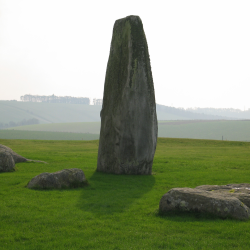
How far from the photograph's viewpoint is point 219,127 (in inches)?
4619

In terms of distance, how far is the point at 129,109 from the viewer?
1638 centimetres

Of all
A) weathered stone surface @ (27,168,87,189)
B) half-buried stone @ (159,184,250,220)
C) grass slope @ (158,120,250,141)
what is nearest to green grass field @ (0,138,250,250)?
half-buried stone @ (159,184,250,220)

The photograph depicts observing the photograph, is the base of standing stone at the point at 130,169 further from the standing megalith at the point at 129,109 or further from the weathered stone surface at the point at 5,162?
the weathered stone surface at the point at 5,162

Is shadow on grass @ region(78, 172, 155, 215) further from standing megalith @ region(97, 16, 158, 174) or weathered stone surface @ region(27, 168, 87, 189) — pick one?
standing megalith @ region(97, 16, 158, 174)

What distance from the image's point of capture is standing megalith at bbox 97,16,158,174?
16.3 m

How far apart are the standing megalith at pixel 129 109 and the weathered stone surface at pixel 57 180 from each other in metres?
3.86

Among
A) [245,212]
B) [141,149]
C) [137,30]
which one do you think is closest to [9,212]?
[245,212]

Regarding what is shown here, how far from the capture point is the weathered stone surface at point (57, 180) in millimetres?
12312

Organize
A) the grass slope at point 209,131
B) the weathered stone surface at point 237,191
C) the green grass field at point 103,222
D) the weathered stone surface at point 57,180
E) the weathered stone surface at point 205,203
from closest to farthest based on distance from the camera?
the green grass field at point 103,222 < the weathered stone surface at point 205,203 < the weathered stone surface at point 237,191 < the weathered stone surface at point 57,180 < the grass slope at point 209,131

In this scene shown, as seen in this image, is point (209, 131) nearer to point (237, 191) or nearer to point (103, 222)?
point (237, 191)

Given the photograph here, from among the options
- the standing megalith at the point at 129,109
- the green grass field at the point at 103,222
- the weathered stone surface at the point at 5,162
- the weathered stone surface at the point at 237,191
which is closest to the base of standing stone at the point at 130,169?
the standing megalith at the point at 129,109

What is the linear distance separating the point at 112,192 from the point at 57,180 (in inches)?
93.7

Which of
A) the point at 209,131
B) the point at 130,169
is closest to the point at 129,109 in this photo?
the point at 130,169

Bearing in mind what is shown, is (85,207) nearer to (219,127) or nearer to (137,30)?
(137,30)
